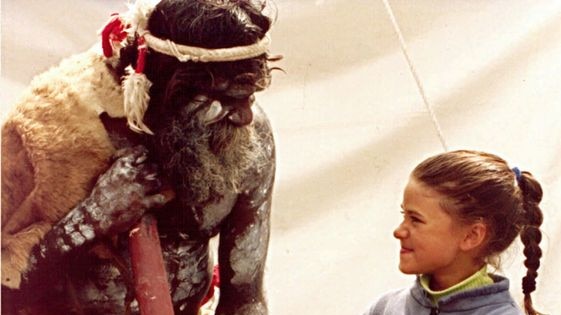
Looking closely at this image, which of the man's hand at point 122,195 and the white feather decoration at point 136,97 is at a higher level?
the white feather decoration at point 136,97

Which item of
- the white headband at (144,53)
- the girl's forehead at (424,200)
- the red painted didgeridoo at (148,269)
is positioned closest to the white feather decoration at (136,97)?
the white headband at (144,53)

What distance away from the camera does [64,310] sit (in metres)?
1.37

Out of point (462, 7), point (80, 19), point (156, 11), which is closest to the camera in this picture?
point (156, 11)

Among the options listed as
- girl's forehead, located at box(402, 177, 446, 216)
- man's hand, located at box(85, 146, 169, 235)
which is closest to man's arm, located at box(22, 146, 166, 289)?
man's hand, located at box(85, 146, 169, 235)

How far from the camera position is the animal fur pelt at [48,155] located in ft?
4.30

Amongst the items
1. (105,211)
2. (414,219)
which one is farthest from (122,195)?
(414,219)

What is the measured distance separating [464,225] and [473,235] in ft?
0.07

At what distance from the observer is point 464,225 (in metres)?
1.51

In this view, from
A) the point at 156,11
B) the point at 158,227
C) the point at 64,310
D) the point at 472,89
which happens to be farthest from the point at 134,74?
the point at 472,89

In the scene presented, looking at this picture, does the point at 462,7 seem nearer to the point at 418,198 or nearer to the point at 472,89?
the point at 472,89

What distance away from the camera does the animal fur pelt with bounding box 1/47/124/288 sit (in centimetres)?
131

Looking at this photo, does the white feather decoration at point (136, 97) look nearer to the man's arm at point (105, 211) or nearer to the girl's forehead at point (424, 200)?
the man's arm at point (105, 211)

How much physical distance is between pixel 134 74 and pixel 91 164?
0.42ft

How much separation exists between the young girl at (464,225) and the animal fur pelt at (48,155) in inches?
18.1
